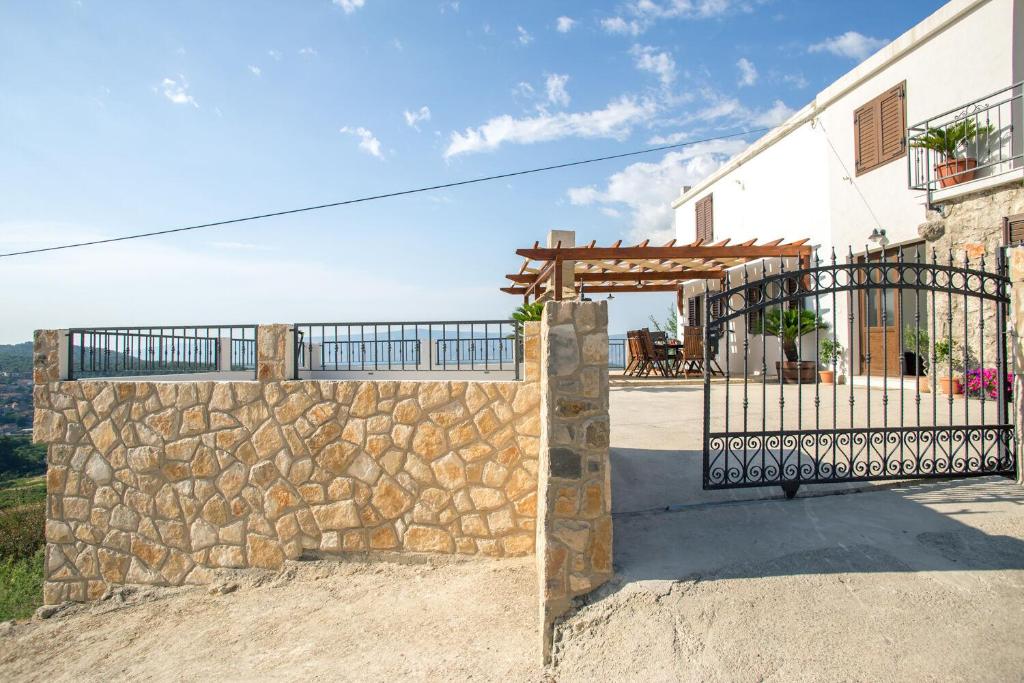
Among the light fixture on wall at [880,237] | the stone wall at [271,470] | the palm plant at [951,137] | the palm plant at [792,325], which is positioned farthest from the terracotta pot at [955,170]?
the stone wall at [271,470]

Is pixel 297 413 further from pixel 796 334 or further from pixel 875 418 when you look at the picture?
pixel 796 334

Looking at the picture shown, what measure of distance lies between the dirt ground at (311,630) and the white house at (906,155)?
5106 mm

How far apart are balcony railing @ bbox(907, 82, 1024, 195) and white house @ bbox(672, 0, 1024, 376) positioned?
0.02 m

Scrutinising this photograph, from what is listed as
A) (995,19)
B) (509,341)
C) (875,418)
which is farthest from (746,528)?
(995,19)

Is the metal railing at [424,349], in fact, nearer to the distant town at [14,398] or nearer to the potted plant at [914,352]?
the potted plant at [914,352]

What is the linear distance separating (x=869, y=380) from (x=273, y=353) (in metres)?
5.05

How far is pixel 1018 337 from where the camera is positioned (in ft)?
15.8

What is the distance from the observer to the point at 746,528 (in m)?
4.20

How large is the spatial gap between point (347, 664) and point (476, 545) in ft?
4.81

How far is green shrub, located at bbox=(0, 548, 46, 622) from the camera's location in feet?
28.3

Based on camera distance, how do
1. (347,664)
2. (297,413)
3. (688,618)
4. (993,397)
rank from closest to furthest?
(688,618) → (347,664) → (297,413) → (993,397)

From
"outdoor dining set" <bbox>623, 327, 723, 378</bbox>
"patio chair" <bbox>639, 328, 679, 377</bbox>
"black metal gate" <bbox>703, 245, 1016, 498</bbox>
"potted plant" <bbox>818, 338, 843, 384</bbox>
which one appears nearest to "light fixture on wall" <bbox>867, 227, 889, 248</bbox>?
"black metal gate" <bbox>703, 245, 1016, 498</bbox>

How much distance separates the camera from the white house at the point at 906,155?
7.90 m

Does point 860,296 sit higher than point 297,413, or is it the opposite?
point 860,296
